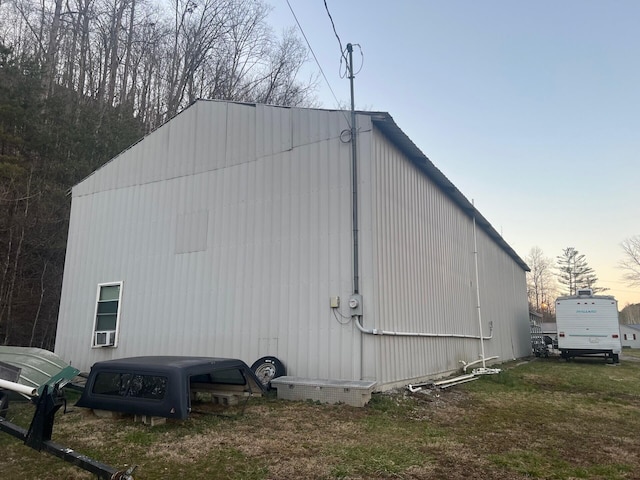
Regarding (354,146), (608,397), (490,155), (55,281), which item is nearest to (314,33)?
(354,146)

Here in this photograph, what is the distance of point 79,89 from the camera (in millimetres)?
19094

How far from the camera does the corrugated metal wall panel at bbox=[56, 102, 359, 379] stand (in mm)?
7336

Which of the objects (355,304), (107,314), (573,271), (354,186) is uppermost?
(573,271)

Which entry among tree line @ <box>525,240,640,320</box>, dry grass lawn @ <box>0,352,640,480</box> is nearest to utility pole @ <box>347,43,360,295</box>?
dry grass lawn @ <box>0,352,640,480</box>

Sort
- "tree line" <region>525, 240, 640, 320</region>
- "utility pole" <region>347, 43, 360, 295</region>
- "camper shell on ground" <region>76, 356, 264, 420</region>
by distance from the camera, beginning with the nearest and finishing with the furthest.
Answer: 1. "camper shell on ground" <region>76, 356, 264, 420</region>
2. "utility pole" <region>347, 43, 360, 295</region>
3. "tree line" <region>525, 240, 640, 320</region>

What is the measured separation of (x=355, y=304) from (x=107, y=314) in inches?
246

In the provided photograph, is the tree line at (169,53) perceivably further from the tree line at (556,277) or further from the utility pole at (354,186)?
the tree line at (556,277)

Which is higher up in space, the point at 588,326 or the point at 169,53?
the point at 169,53

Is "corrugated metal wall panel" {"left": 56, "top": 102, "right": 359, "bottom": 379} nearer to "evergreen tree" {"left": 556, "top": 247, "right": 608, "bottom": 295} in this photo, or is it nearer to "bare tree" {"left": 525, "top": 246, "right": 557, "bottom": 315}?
"evergreen tree" {"left": 556, "top": 247, "right": 608, "bottom": 295}

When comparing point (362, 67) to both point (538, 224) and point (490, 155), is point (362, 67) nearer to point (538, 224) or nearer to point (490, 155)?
point (490, 155)

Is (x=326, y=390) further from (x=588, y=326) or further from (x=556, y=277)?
(x=556, y=277)

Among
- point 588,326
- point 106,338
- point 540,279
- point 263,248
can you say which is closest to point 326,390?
point 263,248

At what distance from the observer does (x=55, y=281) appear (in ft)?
49.0

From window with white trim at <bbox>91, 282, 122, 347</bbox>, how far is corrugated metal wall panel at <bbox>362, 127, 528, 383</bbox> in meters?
6.05
